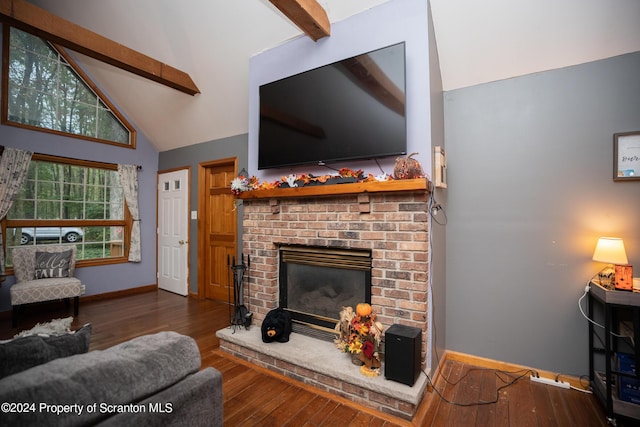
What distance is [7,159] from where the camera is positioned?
385cm

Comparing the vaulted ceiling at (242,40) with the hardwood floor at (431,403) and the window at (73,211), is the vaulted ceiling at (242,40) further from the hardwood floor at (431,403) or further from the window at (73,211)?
the hardwood floor at (431,403)

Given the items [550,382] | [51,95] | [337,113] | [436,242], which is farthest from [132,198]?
[550,382]

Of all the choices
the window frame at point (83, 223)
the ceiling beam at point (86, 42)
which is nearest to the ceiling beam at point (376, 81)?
the ceiling beam at point (86, 42)

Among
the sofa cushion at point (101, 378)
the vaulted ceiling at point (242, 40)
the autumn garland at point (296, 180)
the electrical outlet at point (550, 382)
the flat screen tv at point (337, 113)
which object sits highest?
the vaulted ceiling at point (242, 40)

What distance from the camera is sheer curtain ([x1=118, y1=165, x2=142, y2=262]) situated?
4.98 m

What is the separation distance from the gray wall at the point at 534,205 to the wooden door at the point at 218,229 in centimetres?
312

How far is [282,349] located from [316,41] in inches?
111

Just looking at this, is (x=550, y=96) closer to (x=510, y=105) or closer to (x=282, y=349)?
(x=510, y=105)

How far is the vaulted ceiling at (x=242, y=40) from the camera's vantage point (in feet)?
7.19

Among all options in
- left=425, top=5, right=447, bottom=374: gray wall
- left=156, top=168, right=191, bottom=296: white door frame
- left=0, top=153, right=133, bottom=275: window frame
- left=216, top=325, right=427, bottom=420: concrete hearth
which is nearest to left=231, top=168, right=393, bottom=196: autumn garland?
left=425, top=5, right=447, bottom=374: gray wall

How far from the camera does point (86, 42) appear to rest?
3.40 m

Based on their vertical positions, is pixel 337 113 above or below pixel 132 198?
above

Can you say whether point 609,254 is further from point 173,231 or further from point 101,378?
point 173,231

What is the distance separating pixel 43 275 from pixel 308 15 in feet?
15.0
